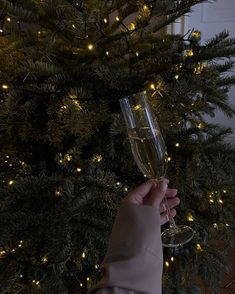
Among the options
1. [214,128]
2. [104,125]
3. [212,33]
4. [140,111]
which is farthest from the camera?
[212,33]

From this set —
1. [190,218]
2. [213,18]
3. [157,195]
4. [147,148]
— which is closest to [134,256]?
[157,195]

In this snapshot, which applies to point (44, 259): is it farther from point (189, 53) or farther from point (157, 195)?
point (189, 53)

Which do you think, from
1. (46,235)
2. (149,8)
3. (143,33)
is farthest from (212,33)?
(46,235)

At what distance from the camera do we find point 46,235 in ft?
2.17

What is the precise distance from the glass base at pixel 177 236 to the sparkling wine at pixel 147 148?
209mm

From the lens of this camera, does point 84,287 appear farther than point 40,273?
Yes

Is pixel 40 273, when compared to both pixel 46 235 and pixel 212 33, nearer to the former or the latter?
pixel 46 235

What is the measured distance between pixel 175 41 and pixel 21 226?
0.54 metres

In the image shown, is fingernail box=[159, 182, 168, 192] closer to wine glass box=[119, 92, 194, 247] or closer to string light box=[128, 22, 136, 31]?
wine glass box=[119, 92, 194, 247]

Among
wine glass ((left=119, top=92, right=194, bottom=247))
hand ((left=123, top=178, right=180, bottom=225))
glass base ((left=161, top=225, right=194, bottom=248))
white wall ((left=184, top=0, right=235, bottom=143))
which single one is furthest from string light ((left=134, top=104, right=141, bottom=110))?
white wall ((left=184, top=0, right=235, bottom=143))

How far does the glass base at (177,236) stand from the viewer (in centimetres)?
75

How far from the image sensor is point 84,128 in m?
0.71

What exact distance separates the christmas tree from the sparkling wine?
0.07 metres

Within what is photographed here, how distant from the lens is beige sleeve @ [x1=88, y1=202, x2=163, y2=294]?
419mm
